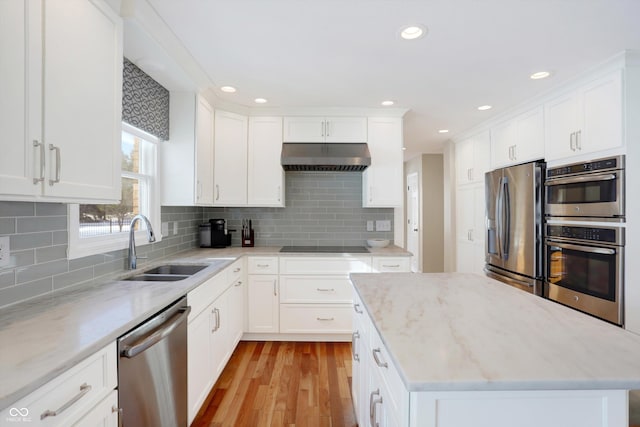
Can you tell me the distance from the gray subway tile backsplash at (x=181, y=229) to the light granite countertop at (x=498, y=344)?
1.55 meters

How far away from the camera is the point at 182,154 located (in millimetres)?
2715

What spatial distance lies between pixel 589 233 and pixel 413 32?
1.98 metres

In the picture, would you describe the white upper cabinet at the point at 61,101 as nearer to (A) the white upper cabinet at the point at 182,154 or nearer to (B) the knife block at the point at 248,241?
(A) the white upper cabinet at the point at 182,154

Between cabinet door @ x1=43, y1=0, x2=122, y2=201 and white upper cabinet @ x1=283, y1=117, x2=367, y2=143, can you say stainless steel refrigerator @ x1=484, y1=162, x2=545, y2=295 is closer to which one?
white upper cabinet @ x1=283, y1=117, x2=367, y2=143

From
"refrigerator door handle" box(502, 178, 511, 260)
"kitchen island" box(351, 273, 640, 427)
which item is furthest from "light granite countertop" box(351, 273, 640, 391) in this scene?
"refrigerator door handle" box(502, 178, 511, 260)

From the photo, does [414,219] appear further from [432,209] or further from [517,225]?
[517,225]

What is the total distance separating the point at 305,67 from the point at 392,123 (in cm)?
132

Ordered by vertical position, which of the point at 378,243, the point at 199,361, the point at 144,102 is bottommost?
the point at 199,361

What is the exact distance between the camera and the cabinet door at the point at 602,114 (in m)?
2.16

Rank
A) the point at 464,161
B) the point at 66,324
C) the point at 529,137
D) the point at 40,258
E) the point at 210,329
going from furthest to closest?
the point at 464,161 < the point at 529,137 < the point at 210,329 < the point at 40,258 < the point at 66,324

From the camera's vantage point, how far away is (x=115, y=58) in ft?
4.96

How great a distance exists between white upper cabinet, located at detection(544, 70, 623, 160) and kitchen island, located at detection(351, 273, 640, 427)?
175cm

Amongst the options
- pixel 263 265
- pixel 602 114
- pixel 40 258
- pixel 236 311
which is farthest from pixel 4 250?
pixel 602 114

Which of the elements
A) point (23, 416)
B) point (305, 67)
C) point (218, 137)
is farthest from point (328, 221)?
point (23, 416)
